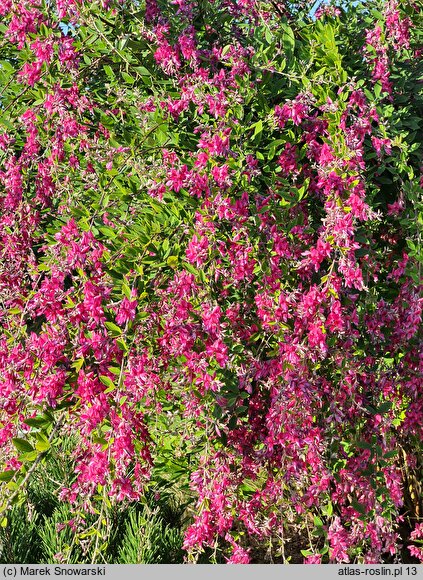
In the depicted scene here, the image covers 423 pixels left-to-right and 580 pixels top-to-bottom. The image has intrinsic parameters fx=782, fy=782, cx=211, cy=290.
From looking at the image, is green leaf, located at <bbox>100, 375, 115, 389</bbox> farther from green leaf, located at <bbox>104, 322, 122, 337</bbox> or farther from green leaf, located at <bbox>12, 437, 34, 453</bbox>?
green leaf, located at <bbox>12, 437, 34, 453</bbox>

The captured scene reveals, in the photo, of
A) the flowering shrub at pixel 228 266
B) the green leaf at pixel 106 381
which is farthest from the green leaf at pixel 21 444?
the green leaf at pixel 106 381

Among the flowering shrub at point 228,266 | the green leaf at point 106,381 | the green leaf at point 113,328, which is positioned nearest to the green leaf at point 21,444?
the flowering shrub at point 228,266

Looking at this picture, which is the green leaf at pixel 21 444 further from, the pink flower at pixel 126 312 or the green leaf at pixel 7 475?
the pink flower at pixel 126 312

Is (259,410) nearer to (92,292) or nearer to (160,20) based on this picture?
(92,292)

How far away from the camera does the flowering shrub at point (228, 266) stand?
236 centimetres

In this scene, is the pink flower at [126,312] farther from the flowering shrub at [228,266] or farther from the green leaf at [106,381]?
the green leaf at [106,381]

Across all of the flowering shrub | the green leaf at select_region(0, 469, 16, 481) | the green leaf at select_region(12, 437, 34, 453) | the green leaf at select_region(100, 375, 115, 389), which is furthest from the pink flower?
the green leaf at select_region(0, 469, 16, 481)

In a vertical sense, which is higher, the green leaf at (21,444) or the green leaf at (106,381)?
the green leaf at (106,381)

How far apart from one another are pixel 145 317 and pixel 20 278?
2.84ft

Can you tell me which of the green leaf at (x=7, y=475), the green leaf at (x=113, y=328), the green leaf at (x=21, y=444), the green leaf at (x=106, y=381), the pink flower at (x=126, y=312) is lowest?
the green leaf at (x=7, y=475)

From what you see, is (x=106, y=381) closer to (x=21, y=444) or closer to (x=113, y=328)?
(x=113, y=328)

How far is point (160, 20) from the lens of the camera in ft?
8.78

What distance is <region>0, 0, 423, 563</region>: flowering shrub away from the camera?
236 centimetres
